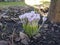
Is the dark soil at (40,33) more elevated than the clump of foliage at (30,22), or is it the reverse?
the clump of foliage at (30,22)

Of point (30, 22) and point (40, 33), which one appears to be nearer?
point (30, 22)

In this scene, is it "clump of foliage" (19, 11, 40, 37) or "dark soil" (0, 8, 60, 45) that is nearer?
"clump of foliage" (19, 11, 40, 37)

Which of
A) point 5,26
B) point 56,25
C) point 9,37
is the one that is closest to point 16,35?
point 9,37

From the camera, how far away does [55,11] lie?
3.91m

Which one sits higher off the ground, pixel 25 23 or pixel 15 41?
pixel 25 23

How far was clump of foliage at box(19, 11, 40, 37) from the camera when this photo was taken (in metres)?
2.83

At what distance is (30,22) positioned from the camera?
114 inches

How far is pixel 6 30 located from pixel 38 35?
1.56ft

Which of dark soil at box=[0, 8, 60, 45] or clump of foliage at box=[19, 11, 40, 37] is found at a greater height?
clump of foliage at box=[19, 11, 40, 37]

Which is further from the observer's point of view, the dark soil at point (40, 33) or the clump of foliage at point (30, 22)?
the dark soil at point (40, 33)

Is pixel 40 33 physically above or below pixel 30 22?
below

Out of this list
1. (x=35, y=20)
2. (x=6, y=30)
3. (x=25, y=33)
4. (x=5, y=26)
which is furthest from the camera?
(x=5, y=26)

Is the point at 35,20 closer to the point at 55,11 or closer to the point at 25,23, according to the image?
the point at 25,23

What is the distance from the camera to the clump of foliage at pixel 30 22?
2830 mm
